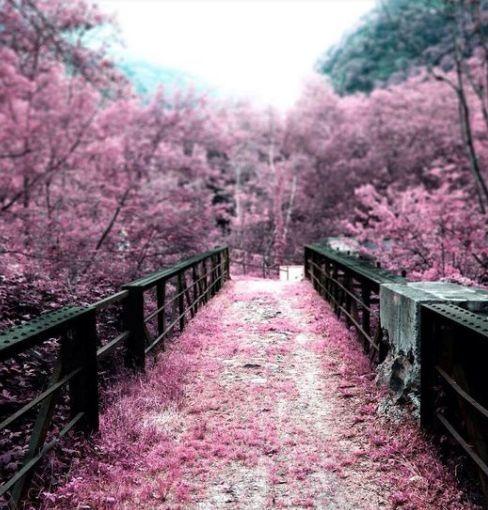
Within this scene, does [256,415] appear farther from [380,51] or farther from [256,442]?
[380,51]

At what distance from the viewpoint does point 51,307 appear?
22.9 ft

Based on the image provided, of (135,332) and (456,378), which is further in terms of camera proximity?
(135,332)

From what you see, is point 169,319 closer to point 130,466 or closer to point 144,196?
point 130,466

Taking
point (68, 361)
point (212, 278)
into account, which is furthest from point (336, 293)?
point (68, 361)

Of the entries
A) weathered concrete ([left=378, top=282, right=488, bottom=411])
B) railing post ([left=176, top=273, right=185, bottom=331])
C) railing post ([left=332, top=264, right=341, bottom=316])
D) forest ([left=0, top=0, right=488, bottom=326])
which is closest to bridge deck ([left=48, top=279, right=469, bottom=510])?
weathered concrete ([left=378, top=282, right=488, bottom=411])

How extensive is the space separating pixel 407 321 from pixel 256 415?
180 centimetres

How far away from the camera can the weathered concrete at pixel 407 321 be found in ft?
13.8

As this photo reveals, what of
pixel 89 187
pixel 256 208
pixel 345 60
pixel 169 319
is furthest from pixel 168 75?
pixel 169 319

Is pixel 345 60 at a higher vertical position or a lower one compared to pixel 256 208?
higher

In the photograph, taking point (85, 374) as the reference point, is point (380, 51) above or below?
above

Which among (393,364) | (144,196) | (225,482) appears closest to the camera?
(225,482)

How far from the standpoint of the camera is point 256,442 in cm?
427

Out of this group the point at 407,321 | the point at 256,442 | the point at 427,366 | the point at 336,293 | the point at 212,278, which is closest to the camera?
the point at 427,366

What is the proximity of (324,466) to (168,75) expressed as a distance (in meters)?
125
